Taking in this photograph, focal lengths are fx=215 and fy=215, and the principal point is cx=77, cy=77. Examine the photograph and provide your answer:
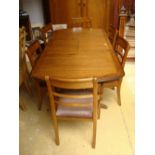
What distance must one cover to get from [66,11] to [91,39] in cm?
166

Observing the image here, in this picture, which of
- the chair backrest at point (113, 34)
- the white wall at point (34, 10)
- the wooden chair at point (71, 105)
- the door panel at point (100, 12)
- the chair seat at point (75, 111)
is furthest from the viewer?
the white wall at point (34, 10)

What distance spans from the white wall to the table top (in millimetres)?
1994

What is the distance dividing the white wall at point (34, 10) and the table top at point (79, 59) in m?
1.99

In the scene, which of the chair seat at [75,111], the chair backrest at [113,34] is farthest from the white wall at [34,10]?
the chair seat at [75,111]

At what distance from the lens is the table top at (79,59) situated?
1.83 metres

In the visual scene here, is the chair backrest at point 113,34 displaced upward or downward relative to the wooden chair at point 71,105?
upward

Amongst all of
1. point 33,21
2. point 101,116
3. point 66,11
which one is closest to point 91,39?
point 101,116

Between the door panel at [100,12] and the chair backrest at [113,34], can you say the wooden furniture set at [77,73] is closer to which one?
the chair backrest at [113,34]

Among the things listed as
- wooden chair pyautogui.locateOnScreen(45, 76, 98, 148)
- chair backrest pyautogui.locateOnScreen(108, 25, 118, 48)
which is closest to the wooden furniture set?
wooden chair pyautogui.locateOnScreen(45, 76, 98, 148)

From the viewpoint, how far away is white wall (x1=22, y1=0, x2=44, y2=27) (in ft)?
14.7

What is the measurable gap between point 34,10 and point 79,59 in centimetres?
291

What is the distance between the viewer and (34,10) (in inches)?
179
